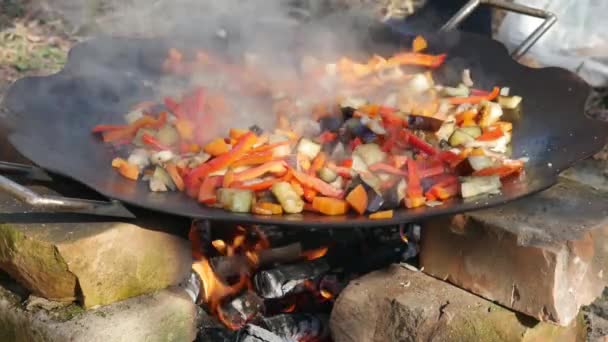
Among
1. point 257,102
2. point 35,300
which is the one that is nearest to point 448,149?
point 257,102

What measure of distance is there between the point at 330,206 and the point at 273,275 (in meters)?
0.68

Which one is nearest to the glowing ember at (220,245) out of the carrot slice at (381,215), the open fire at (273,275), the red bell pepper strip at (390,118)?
the open fire at (273,275)

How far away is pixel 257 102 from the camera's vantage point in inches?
121

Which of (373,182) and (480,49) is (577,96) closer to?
(480,49)

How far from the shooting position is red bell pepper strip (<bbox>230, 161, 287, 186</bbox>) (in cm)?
241

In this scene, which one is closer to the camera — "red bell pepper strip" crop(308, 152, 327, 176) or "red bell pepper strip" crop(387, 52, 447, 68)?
"red bell pepper strip" crop(308, 152, 327, 176)

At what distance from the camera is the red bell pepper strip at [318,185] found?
7.62 feet

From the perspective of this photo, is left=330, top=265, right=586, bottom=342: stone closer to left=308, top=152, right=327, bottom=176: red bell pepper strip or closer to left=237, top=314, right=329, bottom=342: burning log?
Answer: left=237, top=314, right=329, bottom=342: burning log

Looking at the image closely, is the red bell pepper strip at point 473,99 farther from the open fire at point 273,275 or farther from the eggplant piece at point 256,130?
the eggplant piece at point 256,130

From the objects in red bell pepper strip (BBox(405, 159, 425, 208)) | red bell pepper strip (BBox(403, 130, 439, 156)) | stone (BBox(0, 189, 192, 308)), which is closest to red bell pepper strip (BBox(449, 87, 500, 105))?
red bell pepper strip (BBox(403, 130, 439, 156))

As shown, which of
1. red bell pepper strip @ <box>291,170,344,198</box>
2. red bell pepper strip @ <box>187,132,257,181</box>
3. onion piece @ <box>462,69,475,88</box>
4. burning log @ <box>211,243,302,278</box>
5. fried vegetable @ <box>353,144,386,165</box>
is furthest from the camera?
onion piece @ <box>462,69,475,88</box>

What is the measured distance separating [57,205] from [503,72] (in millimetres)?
2213

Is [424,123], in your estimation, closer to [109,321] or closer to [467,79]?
[467,79]

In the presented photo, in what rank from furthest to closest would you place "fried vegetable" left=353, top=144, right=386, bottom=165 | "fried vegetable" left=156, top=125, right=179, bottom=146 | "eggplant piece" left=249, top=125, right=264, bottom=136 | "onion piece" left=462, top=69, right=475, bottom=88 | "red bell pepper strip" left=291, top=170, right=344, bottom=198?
"onion piece" left=462, top=69, right=475, bottom=88
"fried vegetable" left=156, top=125, right=179, bottom=146
"eggplant piece" left=249, top=125, right=264, bottom=136
"fried vegetable" left=353, top=144, right=386, bottom=165
"red bell pepper strip" left=291, top=170, right=344, bottom=198
